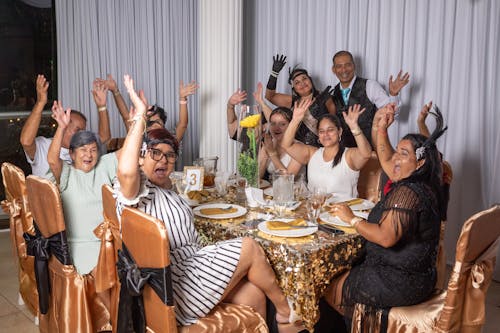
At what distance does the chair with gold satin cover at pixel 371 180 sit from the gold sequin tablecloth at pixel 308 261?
45.4 inches

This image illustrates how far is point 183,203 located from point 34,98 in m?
3.61

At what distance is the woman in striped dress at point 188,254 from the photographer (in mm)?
1893

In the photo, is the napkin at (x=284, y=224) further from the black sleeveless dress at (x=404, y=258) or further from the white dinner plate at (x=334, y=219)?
the black sleeveless dress at (x=404, y=258)

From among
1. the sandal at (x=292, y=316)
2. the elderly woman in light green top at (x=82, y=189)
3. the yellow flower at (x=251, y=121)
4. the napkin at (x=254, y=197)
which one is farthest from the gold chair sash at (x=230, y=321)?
the yellow flower at (x=251, y=121)

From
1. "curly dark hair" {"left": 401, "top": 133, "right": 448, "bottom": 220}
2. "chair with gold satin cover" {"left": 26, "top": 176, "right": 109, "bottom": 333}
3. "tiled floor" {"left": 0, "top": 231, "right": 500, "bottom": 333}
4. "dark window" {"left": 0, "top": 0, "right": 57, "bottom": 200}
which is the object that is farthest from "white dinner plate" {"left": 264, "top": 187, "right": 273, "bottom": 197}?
"dark window" {"left": 0, "top": 0, "right": 57, "bottom": 200}

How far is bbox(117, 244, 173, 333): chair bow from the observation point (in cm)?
170

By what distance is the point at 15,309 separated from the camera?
→ 3.07 meters

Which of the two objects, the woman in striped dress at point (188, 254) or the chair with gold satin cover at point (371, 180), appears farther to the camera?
the chair with gold satin cover at point (371, 180)

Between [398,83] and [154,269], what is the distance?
9.61 ft

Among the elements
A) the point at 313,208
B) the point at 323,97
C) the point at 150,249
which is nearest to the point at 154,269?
the point at 150,249

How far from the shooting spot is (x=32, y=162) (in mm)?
3309

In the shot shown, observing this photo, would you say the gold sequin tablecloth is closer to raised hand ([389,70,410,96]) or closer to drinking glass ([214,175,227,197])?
drinking glass ([214,175,227,197])

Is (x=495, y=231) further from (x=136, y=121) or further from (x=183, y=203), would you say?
(x=136, y=121)

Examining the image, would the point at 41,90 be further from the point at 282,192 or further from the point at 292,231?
the point at 292,231
